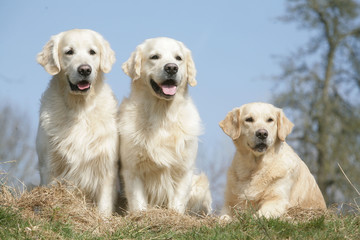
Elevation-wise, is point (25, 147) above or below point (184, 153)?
below

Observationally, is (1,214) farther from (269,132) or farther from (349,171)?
(349,171)

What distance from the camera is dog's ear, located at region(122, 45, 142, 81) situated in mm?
5582

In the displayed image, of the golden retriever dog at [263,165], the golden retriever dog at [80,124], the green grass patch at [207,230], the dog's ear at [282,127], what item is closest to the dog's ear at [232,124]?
the golden retriever dog at [263,165]

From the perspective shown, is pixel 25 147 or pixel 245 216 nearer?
pixel 245 216

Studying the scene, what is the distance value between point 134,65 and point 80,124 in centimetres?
94

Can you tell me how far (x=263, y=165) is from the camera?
18.7 ft

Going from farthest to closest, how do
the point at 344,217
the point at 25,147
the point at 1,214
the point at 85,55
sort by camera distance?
the point at 25,147
the point at 85,55
the point at 344,217
the point at 1,214

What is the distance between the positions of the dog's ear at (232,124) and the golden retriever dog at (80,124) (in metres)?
1.30

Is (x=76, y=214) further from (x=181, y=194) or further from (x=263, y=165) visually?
(x=263, y=165)

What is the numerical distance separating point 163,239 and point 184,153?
1.52 m

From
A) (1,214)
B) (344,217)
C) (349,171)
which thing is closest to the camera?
(1,214)

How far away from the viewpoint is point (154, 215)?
5078 mm

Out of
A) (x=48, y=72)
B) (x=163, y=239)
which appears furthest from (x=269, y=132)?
(x=48, y=72)

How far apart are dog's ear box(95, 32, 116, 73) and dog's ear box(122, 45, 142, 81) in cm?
17
